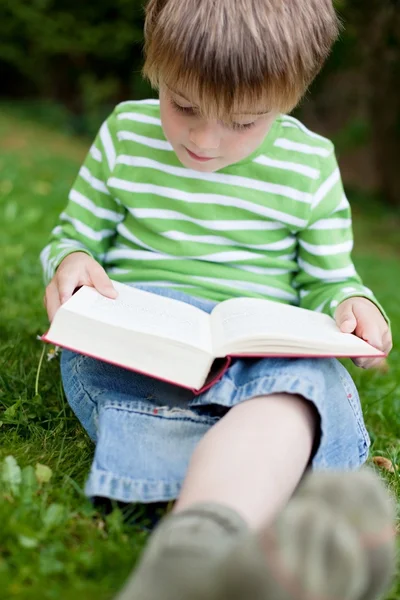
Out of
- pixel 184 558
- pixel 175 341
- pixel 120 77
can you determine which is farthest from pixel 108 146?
pixel 120 77

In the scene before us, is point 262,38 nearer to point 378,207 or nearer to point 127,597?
point 127,597

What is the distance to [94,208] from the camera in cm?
186

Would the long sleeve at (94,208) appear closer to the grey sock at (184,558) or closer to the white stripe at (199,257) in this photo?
the white stripe at (199,257)

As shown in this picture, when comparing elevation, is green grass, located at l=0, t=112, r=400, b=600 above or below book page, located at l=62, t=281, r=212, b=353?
below

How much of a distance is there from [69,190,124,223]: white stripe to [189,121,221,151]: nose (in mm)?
382

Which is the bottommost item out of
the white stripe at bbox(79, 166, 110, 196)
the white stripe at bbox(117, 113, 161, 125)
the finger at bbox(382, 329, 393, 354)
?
the finger at bbox(382, 329, 393, 354)

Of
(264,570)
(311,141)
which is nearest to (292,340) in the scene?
(264,570)

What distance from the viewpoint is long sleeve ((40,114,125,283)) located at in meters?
1.85

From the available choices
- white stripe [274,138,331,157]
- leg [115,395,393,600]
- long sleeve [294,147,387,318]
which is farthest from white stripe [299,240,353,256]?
leg [115,395,393,600]

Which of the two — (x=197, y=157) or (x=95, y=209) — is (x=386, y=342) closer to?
(x=197, y=157)

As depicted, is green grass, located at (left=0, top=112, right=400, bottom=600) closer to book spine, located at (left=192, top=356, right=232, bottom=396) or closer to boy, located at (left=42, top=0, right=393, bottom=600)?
boy, located at (left=42, top=0, right=393, bottom=600)

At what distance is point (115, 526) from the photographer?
48.8 inches

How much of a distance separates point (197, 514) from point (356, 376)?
4.90 feet

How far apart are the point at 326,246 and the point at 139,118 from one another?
1.78 feet
